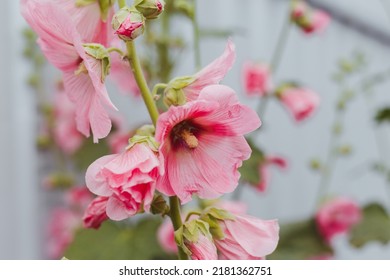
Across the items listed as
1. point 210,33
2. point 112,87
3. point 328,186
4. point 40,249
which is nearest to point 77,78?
point 210,33

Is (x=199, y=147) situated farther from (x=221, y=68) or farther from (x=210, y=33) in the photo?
(x=210, y=33)

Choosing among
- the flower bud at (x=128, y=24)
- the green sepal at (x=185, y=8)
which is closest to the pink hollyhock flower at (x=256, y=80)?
the green sepal at (x=185, y=8)

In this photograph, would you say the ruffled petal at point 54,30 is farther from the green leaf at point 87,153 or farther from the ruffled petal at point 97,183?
the green leaf at point 87,153

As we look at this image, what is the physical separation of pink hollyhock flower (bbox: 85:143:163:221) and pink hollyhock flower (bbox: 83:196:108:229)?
1.7 inches

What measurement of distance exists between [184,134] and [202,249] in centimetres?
7

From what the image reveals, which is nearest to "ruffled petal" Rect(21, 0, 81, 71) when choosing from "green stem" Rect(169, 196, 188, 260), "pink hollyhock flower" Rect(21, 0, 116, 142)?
"pink hollyhock flower" Rect(21, 0, 116, 142)

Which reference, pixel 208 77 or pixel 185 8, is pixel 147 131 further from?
pixel 185 8

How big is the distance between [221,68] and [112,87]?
0.92m

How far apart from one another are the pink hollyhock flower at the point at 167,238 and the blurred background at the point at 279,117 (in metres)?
0.63

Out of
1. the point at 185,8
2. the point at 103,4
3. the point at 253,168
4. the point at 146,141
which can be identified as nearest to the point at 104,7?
the point at 103,4

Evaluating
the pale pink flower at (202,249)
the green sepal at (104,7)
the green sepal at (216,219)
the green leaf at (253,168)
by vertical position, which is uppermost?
the green sepal at (104,7)

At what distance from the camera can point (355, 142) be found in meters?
1.69

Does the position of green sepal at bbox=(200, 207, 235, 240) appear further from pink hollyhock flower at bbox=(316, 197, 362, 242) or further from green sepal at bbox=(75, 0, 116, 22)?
pink hollyhock flower at bbox=(316, 197, 362, 242)

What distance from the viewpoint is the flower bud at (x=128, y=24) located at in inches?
13.0
